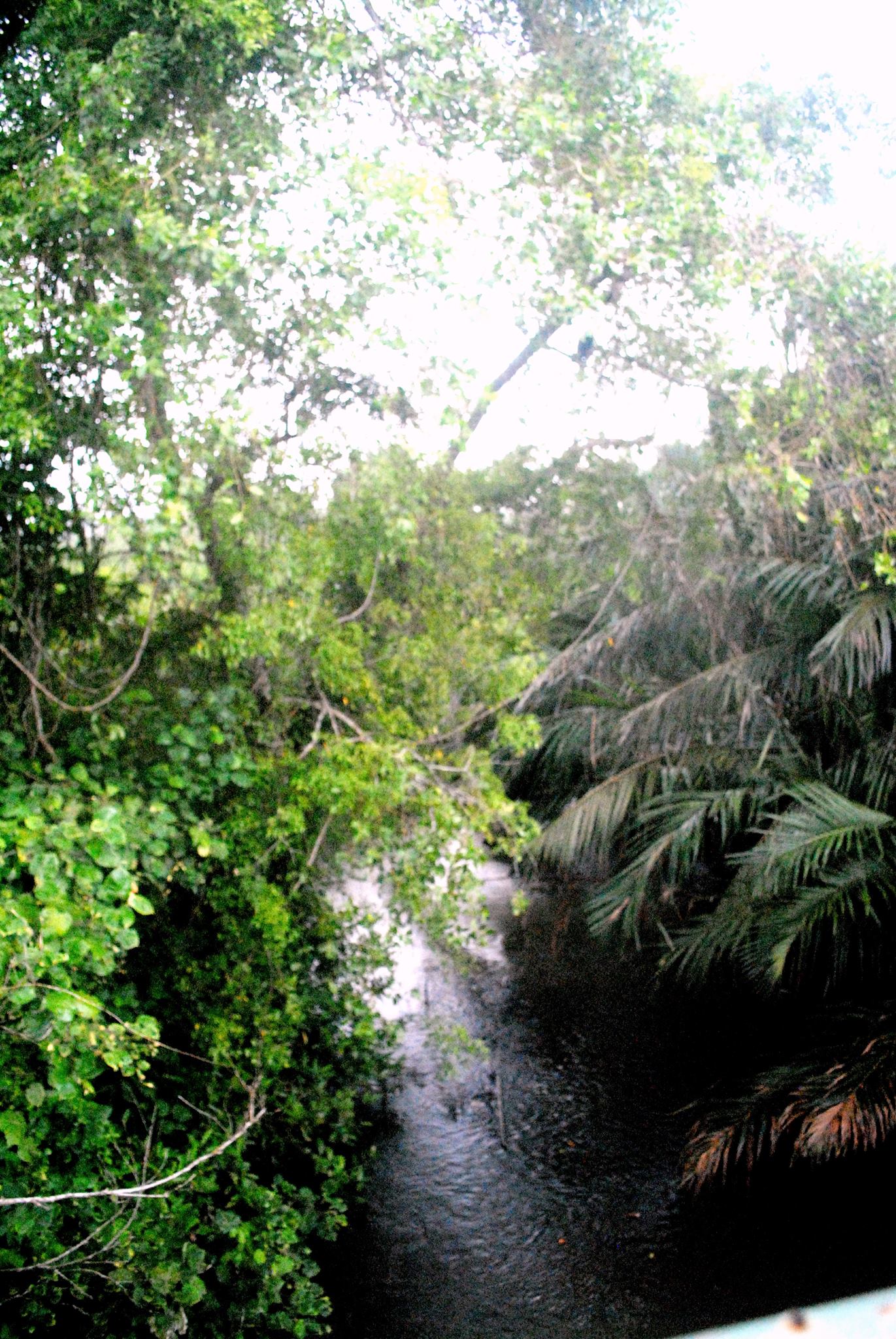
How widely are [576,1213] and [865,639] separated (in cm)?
386

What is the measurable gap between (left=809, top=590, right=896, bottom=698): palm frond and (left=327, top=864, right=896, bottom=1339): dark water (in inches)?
115

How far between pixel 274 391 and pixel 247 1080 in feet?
11.6

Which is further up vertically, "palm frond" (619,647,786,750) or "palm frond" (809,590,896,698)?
"palm frond" (809,590,896,698)

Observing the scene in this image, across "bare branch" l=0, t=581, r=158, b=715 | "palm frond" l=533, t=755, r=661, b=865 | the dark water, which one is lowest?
the dark water

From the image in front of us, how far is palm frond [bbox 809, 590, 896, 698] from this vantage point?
6887 millimetres

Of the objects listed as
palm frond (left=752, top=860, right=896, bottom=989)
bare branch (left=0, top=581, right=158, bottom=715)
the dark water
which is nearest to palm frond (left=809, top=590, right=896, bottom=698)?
palm frond (left=752, top=860, right=896, bottom=989)

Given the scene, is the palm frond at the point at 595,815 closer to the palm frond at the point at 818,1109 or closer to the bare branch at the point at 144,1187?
the palm frond at the point at 818,1109

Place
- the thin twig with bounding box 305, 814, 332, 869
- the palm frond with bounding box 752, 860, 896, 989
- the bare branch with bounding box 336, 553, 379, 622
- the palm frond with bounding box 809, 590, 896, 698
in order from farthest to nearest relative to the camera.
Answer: the palm frond with bounding box 809, 590, 896, 698 → the palm frond with bounding box 752, 860, 896, 989 → the bare branch with bounding box 336, 553, 379, 622 → the thin twig with bounding box 305, 814, 332, 869

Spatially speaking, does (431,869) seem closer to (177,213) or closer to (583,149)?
(177,213)

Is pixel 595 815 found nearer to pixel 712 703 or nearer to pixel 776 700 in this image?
pixel 712 703

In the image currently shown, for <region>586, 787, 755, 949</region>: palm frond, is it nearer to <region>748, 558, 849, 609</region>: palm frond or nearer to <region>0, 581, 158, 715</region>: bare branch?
<region>748, 558, 849, 609</region>: palm frond

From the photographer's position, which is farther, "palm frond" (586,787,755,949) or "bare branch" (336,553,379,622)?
"palm frond" (586,787,755,949)

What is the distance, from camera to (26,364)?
488 cm

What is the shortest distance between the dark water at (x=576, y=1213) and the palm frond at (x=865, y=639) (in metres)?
2.91
